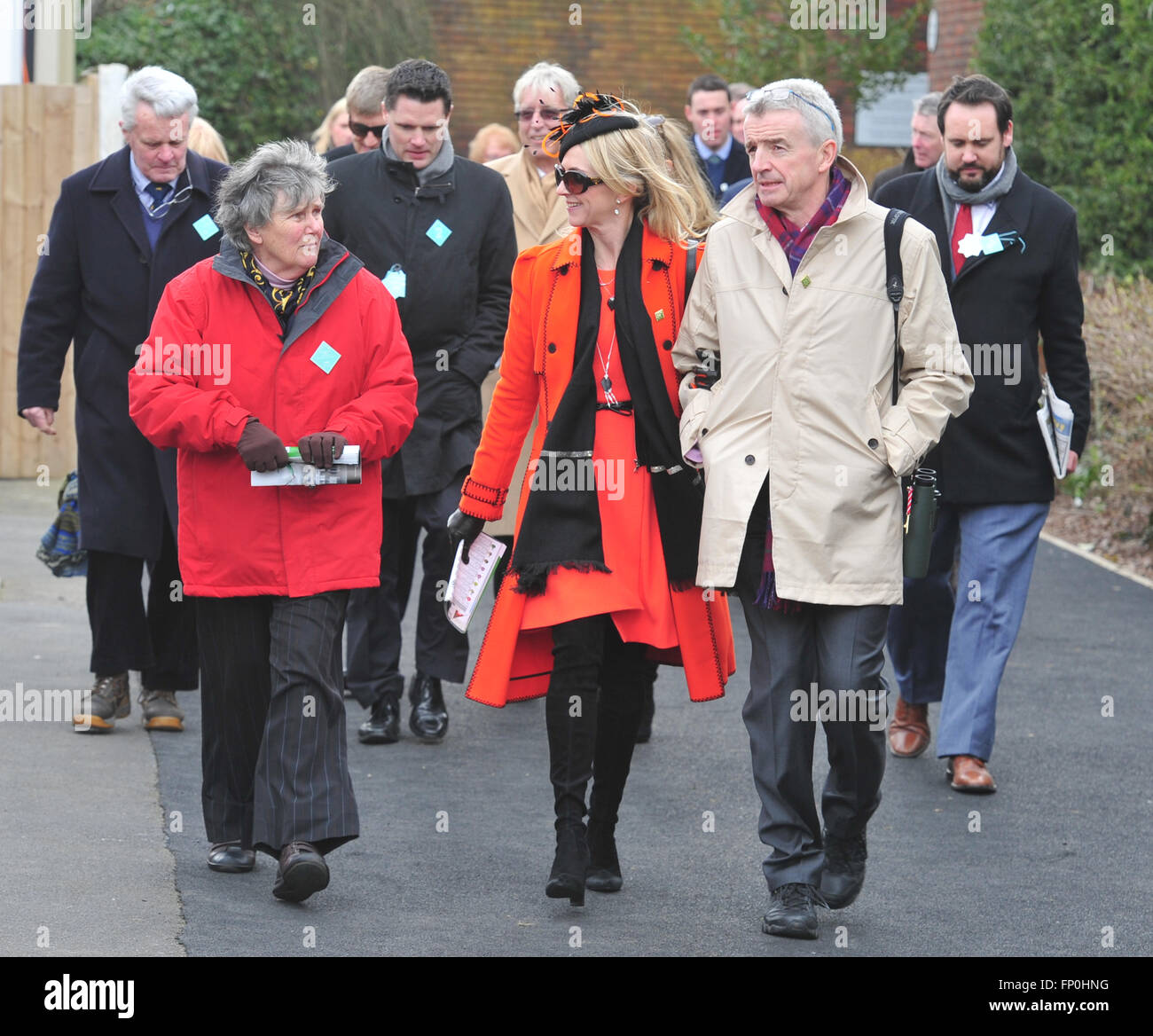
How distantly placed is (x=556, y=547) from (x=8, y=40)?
1009cm

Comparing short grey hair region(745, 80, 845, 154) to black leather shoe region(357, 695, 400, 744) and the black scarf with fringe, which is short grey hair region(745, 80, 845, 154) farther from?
black leather shoe region(357, 695, 400, 744)

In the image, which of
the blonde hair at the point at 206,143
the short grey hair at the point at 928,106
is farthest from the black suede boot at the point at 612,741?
the short grey hair at the point at 928,106

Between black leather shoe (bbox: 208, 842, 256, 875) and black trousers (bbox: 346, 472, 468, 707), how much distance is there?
6.40 feet

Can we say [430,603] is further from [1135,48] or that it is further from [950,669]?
[1135,48]

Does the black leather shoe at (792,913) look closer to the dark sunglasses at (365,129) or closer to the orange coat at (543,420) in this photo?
the orange coat at (543,420)

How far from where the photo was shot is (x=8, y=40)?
1432 cm

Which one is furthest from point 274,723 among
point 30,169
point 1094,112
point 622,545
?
point 1094,112

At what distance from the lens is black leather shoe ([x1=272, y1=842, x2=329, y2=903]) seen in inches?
215

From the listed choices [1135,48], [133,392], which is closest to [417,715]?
[133,392]

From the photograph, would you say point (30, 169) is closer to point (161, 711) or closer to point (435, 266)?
point (435, 266)

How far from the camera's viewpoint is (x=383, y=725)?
7.82 meters

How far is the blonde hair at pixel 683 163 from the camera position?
19.6ft

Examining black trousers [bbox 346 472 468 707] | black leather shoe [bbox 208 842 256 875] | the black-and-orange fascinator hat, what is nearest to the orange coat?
the black-and-orange fascinator hat

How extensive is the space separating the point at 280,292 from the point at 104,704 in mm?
2475
